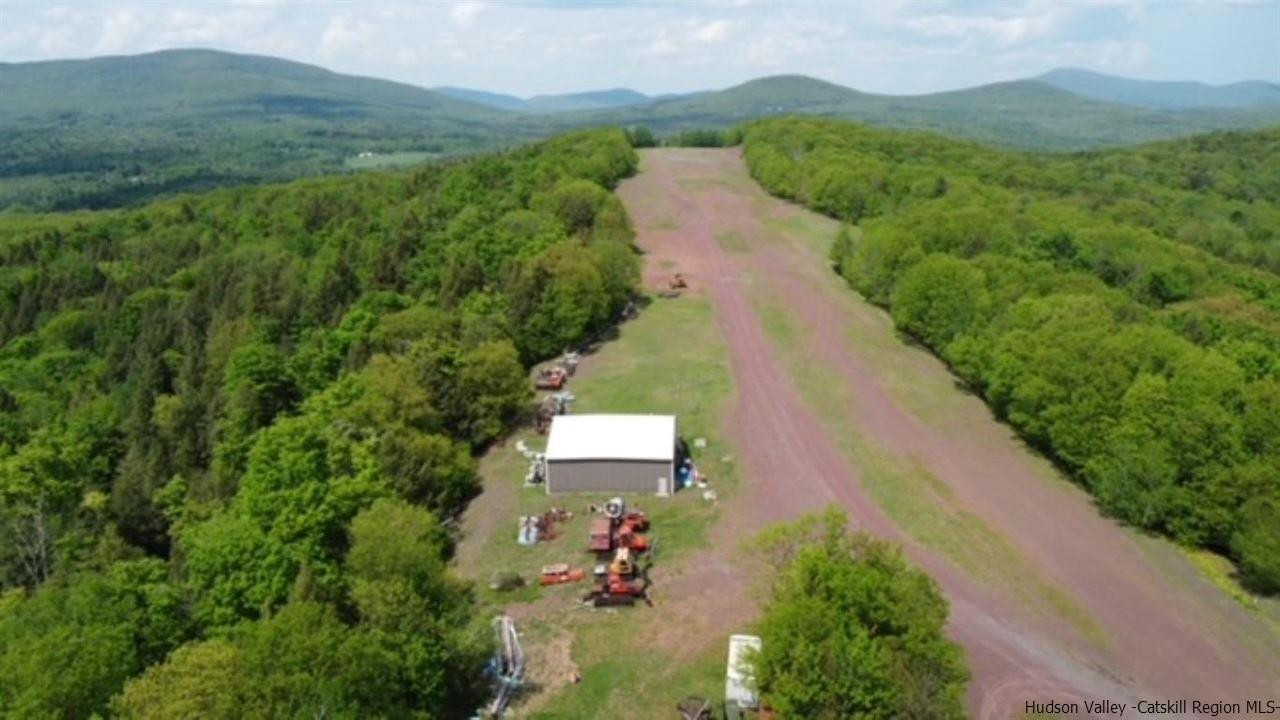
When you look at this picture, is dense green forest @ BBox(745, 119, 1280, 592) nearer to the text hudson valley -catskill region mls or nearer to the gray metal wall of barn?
the text hudson valley -catskill region mls

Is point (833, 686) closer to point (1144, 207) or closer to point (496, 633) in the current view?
point (496, 633)

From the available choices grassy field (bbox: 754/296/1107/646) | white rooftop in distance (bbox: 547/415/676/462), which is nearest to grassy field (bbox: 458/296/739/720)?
white rooftop in distance (bbox: 547/415/676/462)

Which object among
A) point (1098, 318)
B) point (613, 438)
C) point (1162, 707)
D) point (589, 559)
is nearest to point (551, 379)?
point (613, 438)

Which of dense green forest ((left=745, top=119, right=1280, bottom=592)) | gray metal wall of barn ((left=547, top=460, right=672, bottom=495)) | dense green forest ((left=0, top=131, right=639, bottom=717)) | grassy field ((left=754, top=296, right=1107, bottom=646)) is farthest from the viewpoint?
gray metal wall of barn ((left=547, top=460, right=672, bottom=495))

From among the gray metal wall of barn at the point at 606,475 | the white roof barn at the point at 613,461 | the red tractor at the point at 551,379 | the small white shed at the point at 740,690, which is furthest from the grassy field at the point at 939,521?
the red tractor at the point at 551,379

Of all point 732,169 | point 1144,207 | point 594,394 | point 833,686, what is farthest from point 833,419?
point 732,169

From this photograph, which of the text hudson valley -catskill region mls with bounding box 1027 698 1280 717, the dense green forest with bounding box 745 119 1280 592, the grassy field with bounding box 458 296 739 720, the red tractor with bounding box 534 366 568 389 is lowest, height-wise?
the text hudson valley -catskill region mls with bounding box 1027 698 1280 717
